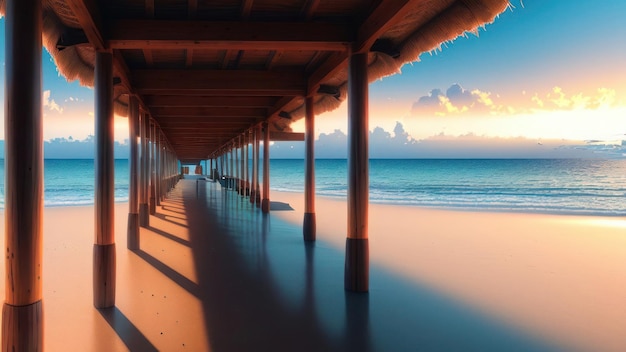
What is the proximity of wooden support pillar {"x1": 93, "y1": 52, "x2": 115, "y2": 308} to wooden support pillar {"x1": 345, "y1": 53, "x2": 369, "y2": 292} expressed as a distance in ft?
7.66

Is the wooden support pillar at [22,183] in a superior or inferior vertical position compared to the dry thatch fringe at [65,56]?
inferior

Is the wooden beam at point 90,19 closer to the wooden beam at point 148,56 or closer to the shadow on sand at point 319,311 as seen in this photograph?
the wooden beam at point 148,56

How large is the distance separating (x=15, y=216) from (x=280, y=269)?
365 centimetres

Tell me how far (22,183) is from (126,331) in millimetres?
1601

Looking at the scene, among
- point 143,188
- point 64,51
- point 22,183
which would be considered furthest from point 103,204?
point 143,188

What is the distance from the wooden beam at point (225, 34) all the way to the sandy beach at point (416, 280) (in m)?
2.52

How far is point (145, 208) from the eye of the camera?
9.60 m

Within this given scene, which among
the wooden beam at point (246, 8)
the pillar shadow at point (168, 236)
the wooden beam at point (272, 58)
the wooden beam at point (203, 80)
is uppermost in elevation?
Result: the wooden beam at point (272, 58)

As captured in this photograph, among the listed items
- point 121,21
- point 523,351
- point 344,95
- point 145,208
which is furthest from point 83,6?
point 145,208

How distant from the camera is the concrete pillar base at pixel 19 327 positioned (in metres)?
2.37

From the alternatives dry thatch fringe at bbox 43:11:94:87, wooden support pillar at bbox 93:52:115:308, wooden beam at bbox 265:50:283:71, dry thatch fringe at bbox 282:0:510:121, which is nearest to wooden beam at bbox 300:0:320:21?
dry thatch fringe at bbox 282:0:510:121

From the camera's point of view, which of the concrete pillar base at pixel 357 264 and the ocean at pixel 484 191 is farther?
the ocean at pixel 484 191

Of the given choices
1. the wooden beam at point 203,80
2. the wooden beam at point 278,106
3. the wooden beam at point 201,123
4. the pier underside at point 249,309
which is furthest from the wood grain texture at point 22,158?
the wooden beam at point 201,123

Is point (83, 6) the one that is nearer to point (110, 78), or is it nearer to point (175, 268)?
point (110, 78)
